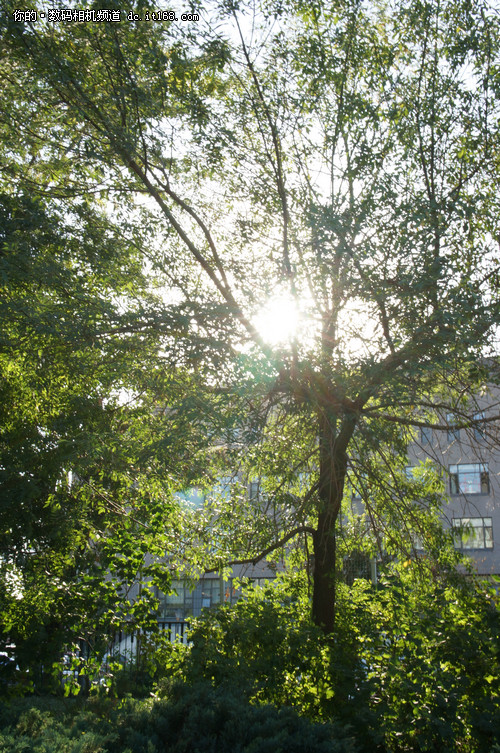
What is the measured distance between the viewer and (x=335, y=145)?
7.30 metres

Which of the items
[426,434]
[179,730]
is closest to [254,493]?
[426,434]

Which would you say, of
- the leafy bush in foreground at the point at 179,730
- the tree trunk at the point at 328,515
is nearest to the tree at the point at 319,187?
the tree trunk at the point at 328,515

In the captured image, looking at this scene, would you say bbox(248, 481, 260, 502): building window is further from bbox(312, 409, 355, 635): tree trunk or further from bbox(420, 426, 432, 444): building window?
bbox(420, 426, 432, 444): building window

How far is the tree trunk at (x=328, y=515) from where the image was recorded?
267 inches

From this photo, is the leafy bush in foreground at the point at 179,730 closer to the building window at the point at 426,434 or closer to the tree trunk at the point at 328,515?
the tree trunk at the point at 328,515

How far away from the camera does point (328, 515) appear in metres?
7.28

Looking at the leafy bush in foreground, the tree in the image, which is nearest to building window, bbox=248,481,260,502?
the tree

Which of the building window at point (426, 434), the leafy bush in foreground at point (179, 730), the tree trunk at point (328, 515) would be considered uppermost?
the building window at point (426, 434)

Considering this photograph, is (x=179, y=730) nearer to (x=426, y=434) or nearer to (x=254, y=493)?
(x=254, y=493)

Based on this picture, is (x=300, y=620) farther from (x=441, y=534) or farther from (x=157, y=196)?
(x=157, y=196)

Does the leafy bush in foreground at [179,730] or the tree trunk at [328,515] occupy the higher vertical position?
the tree trunk at [328,515]

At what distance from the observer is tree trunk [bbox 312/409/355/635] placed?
679 centimetres

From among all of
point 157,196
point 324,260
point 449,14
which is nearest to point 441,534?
point 324,260

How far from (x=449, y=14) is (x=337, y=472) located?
17.3 ft
